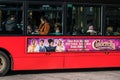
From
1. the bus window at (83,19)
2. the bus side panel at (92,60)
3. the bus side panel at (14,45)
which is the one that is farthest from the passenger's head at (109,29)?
the bus side panel at (14,45)

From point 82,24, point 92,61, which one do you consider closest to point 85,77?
point 92,61

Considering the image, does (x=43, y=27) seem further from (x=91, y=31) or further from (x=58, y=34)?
(x=91, y=31)

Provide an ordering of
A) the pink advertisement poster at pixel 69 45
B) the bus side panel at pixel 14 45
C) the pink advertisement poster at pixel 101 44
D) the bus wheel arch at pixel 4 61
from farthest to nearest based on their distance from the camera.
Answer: the pink advertisement poster at pixel 101 44, the pink advertisement poster at pixel 69 45, the bus wheel arch at pixel 4 61, the bus side panel at pixel 14 45

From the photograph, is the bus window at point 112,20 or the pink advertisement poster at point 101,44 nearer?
Result: the pink advertisement poster at point 101,44

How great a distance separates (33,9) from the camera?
12117 millimetres

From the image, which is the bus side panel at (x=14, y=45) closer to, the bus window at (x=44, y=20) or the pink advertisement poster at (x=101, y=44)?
the bus window at (x=44, y=20)

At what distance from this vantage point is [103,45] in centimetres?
1291

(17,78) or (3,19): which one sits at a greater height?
(3,19)

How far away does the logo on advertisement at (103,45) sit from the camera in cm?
1281

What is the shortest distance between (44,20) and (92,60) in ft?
6.82

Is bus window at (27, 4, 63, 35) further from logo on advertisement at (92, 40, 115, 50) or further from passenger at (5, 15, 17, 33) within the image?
logo on advertisement at (92, 40, 115, 50)

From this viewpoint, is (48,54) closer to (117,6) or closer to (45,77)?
(45,77)

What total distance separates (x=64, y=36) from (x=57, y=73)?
1287 millimetres

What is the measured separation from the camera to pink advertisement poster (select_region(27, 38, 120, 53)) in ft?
40.0
